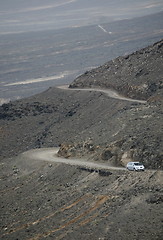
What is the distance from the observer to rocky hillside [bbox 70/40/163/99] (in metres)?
62.5

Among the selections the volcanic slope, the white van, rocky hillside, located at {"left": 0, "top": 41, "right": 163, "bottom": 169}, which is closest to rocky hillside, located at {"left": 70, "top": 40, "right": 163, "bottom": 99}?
rocky hillside, located at {"left": 0, "top": 41, "right": 163, "bottom": 169}

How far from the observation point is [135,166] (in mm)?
34812

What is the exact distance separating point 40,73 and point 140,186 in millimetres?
112284

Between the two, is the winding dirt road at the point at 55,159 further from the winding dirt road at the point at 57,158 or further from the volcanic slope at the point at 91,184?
the volcanic slope at the point at 91,184

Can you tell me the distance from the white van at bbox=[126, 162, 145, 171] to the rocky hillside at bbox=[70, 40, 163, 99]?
2018 cm

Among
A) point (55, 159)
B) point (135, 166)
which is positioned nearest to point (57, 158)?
point (55, 159)

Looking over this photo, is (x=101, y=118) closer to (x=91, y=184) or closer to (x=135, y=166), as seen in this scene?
(x=91, y=184)

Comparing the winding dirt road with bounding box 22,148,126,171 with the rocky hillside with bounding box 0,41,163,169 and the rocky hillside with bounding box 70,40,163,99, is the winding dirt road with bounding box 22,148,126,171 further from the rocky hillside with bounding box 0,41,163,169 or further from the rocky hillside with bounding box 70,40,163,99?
the rocky hillside with bounding box 70,40,163,99

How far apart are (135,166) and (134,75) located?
33.9 metres

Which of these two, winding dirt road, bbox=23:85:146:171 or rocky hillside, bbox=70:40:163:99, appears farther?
rocky hillside, bbox=70:40:163:99

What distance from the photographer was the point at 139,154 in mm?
37688

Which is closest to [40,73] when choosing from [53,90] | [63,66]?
[63,66]

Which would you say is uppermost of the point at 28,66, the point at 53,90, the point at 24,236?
the point at 24,236

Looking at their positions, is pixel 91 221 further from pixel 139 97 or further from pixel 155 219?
pixel 139 97
